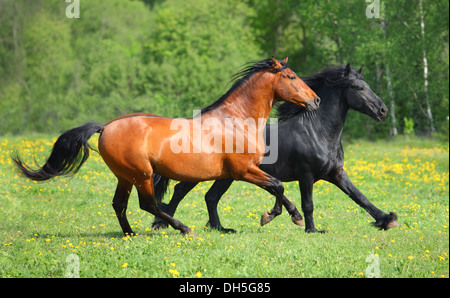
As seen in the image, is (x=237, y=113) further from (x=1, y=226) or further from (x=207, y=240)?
(x=1, y=226)

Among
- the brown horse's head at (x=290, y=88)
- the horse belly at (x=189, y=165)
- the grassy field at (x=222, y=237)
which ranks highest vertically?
the brown horse's head at (x=290, y=88)

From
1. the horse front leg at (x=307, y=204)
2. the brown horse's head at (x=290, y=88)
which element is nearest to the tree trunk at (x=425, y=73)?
the horse front leg at (x=307, y=204)

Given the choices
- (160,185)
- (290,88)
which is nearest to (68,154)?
(160,185)

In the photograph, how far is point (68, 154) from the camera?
7988 mm

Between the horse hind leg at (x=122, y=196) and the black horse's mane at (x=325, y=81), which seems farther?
the black horse's mane at (x=325, y=81)

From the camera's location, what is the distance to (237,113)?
7.85 meters

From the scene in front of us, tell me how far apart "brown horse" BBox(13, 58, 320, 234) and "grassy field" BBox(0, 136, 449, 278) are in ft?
2.76

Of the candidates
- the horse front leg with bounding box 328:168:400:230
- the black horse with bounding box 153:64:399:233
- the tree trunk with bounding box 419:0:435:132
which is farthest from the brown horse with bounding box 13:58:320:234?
the tree trunk with bounding box 419:0:435:132

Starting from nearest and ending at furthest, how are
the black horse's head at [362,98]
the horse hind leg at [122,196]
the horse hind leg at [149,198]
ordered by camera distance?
the horse hind leg at [149,198], the horse hind leg at [122,196], the black horse's head at [362,98]

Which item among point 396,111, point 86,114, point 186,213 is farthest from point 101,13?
point 186,213

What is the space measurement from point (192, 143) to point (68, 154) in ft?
6.43

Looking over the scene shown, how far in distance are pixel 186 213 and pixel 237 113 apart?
398cm

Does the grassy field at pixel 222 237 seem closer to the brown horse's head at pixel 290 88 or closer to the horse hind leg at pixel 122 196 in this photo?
the horse hind leg at pixel 122 196

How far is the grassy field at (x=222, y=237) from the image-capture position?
6480 mm
